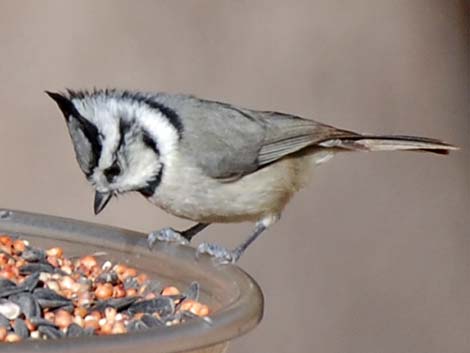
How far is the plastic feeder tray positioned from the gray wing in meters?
0.56

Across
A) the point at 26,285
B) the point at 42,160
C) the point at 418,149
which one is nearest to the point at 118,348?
the point at 26,285

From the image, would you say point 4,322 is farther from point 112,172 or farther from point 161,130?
point 161,130

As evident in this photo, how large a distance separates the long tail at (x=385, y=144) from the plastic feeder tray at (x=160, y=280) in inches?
37.5

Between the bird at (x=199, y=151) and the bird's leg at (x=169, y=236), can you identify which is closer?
the bird's leg at (x=169, y=236)

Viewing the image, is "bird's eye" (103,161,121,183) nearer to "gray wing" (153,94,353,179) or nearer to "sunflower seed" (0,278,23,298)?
"gray wing" (153,94,353,179)

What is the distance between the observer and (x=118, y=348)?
4.84ft

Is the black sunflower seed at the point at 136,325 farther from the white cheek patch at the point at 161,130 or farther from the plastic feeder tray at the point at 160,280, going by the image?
the white cheek patch at the point at 161,130

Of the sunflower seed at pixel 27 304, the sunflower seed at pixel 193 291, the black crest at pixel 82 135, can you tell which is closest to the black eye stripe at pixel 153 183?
Answer: the black crest at pixel 82 135

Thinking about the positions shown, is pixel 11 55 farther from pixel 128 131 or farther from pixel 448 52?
pixel 448 52

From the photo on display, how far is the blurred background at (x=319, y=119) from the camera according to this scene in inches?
136

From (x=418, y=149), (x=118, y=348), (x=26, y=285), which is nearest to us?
(x=118, y=348)

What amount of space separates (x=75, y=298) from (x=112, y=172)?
26.1 inches

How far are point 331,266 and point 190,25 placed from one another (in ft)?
2.94

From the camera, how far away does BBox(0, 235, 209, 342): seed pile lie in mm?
1729
